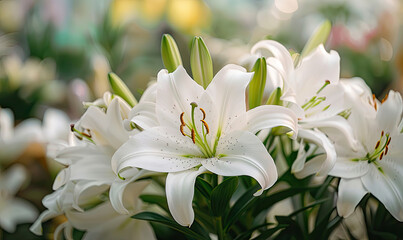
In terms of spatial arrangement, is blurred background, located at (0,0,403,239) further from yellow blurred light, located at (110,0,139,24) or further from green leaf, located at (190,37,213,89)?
green leaf, located at (190,37,213,89)

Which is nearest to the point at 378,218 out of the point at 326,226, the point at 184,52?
the point at 326,226

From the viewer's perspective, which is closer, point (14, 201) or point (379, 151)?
point (379, 151)

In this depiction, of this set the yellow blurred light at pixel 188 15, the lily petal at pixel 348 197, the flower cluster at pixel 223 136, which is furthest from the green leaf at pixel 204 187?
the yellow blurred light at pixel 188 15

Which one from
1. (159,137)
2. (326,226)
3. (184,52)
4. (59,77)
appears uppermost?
(159,137)

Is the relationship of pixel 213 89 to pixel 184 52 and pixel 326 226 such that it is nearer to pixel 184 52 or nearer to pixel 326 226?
pixel 326 226

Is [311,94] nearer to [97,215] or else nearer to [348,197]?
[348,197]

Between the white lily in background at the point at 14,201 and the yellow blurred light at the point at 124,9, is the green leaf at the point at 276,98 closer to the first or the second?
the white lily in background at the point at 14,201

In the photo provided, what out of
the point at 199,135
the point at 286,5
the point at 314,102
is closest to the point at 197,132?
the point at 199,135
